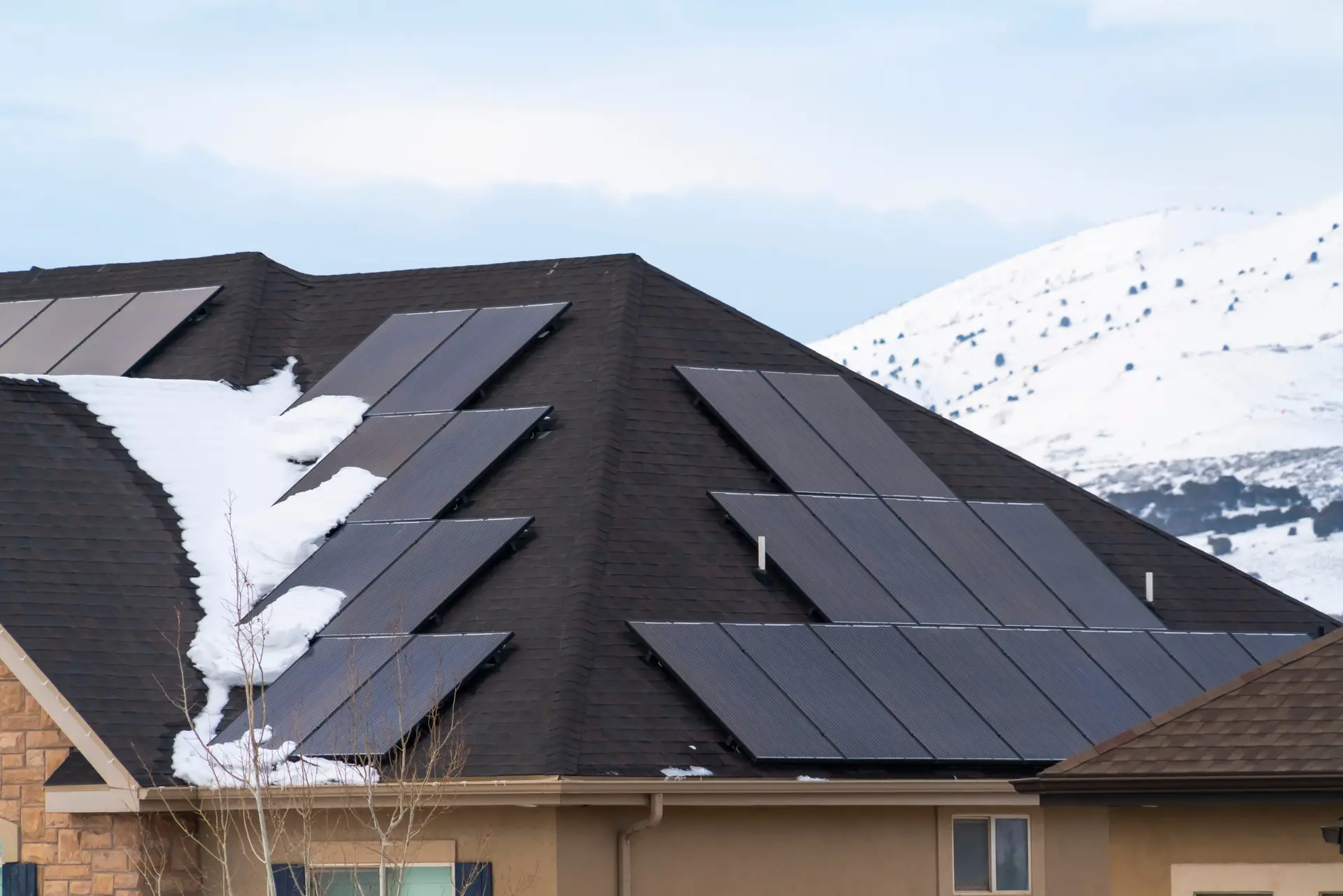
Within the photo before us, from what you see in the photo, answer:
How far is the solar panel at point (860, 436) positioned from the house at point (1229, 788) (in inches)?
293

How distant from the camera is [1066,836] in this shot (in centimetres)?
2148

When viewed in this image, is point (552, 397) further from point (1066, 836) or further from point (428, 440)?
point (1066, 836)

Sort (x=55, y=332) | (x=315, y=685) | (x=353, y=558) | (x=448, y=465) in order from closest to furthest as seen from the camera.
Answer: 1. (x=315, y=685)
2. (x=353, y=558)
3. (x=448, y=465)
4. (x=55, y=332)

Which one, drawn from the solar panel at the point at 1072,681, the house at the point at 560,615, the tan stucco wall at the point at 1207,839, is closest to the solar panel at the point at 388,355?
the house at the point at 560,615

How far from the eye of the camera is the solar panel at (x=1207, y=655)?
23516 mm

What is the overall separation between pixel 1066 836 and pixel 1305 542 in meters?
130

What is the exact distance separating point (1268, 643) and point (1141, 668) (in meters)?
2.22


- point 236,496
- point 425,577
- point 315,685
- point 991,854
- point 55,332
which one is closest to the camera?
point 315,685

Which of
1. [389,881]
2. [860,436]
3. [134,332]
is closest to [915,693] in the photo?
[860,436]

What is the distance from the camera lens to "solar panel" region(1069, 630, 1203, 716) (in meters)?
22.6

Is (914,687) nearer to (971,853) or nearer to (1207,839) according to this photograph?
(971,853)

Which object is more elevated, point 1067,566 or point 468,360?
point 468,360

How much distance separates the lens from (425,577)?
2173cm

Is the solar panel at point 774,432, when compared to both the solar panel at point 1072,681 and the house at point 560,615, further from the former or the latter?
the solar panel at point 1072,681
